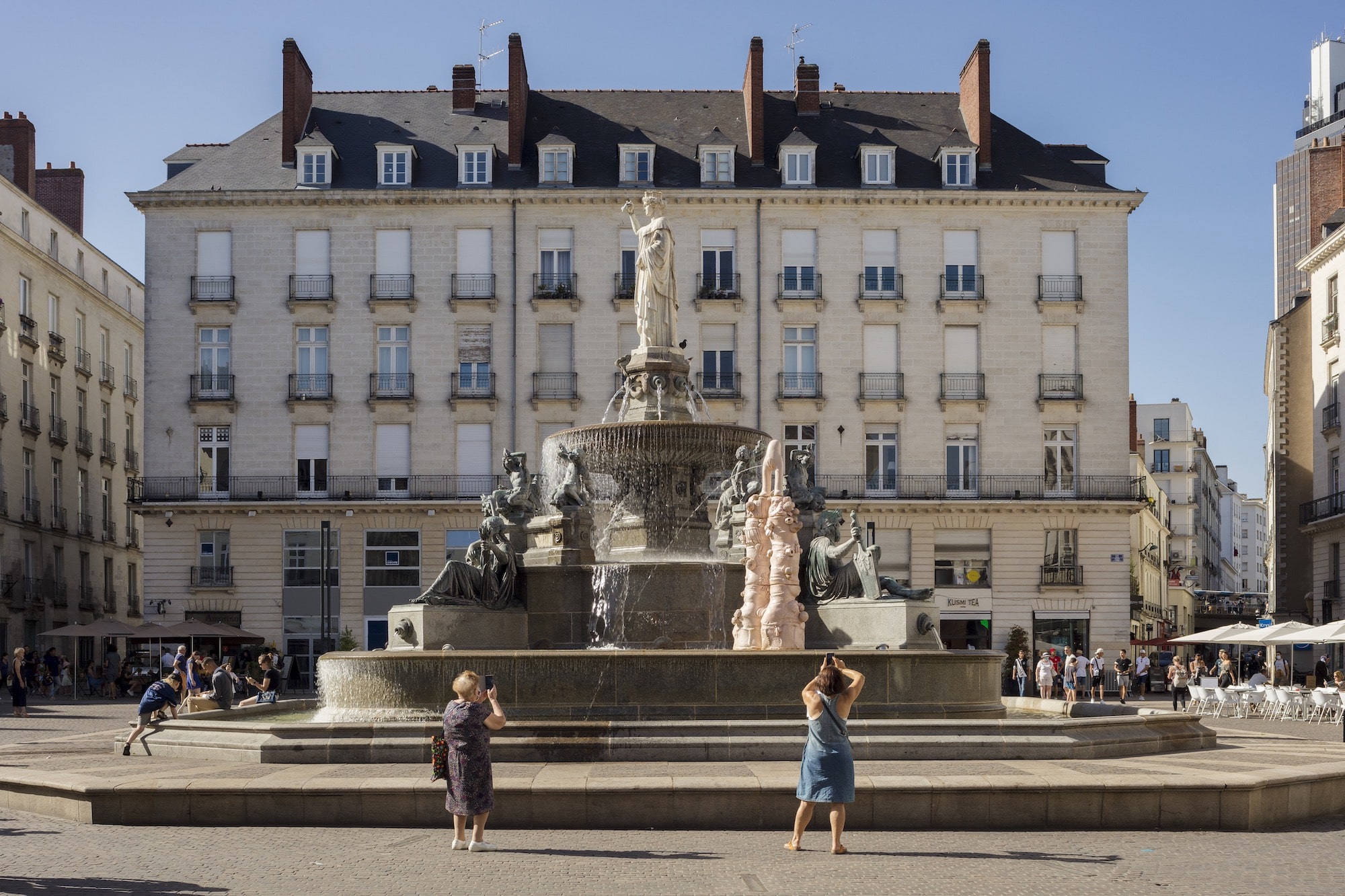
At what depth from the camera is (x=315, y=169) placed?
50906 millimetres

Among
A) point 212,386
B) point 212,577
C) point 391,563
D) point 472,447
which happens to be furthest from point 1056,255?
point 212,577

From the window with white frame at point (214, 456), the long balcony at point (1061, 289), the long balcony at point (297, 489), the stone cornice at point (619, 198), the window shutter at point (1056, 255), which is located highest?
the stone cornice at point (619, 198)

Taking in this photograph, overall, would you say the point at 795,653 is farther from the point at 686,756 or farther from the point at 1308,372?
the point at 1308,372

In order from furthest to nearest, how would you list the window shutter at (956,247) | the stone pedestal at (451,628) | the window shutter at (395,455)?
the window shutter at (956,247) → the window shutter at (395,455) → the stone pedestal at (451,628)

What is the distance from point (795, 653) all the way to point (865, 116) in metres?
40.5

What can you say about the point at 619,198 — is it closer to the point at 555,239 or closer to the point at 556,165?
the point at 555,239

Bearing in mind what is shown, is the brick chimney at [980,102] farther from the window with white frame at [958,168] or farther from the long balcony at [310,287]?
the long balcony at [310,287]

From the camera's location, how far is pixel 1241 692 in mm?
33688

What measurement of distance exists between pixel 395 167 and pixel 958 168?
18.8m

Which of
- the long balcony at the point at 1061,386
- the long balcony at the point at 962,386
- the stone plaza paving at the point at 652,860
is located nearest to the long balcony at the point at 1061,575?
the long balcony at the point at 1061,386

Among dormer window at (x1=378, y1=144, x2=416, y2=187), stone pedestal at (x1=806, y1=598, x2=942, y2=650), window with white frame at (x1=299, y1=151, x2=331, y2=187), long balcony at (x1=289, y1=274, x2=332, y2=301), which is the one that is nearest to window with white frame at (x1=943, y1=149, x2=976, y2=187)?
dormer window at (x1=378, y1=144, x2=416, y2=187)

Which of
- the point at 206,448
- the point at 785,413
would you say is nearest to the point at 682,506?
the point at 785,413

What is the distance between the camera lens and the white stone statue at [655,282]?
79.7 feet

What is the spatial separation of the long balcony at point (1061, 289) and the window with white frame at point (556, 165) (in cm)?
1594
